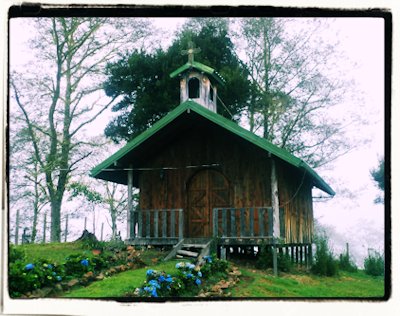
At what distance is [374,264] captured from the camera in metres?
20.1

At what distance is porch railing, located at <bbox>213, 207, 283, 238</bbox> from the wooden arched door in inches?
20.5

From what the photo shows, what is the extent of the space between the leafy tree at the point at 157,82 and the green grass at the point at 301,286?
14179 mm

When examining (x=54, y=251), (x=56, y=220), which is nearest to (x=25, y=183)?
(x=56, y=220)

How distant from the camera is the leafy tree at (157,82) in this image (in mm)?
29297

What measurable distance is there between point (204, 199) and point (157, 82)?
1211cm

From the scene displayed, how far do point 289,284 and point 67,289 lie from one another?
5.68 metres

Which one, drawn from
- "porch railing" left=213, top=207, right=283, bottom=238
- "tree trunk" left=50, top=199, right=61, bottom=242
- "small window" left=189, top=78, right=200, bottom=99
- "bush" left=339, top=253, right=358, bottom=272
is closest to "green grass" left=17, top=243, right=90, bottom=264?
"porch railing" left=213, top=207, right=283, bottom=238

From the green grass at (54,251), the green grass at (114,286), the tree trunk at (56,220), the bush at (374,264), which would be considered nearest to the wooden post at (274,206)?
the green grass at (114,286)

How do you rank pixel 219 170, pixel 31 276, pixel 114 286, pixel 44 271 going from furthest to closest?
pixel 219 170 < pixel 114 286 < pixel 44 271 < pixel 31 276

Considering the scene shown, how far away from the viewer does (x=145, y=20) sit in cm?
3269

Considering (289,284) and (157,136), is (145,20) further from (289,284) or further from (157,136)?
(289,284)

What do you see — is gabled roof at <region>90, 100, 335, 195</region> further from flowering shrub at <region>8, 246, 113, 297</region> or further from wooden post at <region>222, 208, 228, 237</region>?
flowering shrub at <region>8, 246, 113, 297</region>

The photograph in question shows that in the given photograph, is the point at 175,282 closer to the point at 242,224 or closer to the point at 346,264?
the point at 242,224
